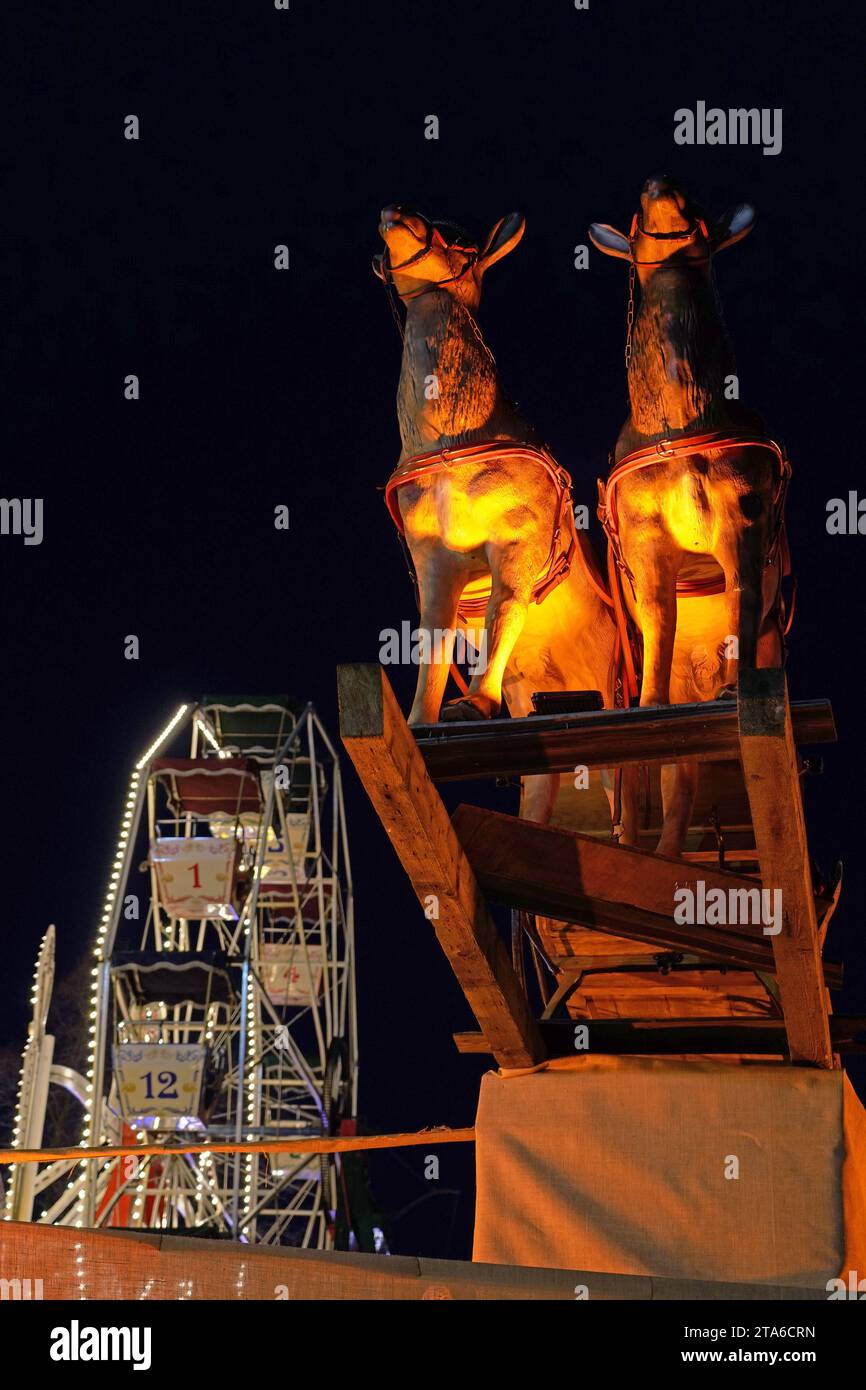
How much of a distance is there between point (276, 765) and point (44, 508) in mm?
12888

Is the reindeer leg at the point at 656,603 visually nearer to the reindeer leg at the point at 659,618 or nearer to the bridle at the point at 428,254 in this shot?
the reindeer leg at the point at 659,618

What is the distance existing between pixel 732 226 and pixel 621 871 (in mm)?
3105

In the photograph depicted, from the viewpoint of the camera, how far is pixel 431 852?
5789 mm

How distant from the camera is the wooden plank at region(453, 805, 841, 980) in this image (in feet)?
21.7

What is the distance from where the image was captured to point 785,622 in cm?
804

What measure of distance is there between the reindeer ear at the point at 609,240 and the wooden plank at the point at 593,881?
2.79 metres

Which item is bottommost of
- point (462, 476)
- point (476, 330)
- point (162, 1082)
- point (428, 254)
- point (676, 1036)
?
point (162, 1082)

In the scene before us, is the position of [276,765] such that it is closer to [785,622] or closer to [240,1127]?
[240,1127]

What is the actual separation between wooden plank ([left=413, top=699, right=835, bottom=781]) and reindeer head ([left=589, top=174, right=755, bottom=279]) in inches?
94.6

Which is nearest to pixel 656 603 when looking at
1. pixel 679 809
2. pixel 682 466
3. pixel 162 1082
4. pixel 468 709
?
pixel 682 466

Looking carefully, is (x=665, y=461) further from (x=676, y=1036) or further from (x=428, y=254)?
(x=676, y=1036)

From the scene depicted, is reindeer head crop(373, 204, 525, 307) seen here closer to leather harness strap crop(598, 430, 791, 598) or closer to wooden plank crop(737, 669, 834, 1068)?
leather harness strap crop(598, 430, 791, 598)

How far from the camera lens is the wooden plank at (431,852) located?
5148 millimetres
